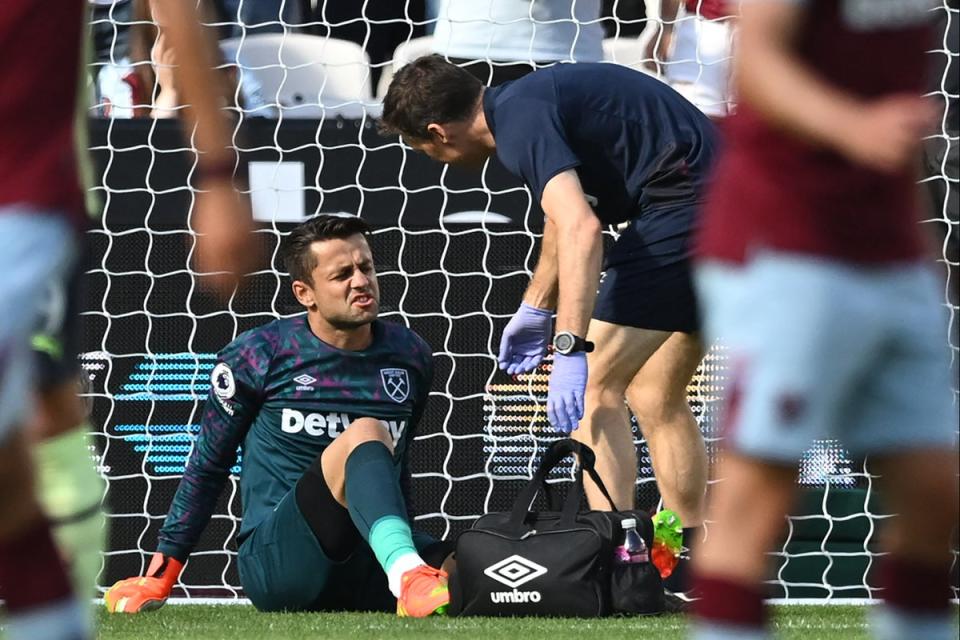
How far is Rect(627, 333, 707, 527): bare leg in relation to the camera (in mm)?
4930

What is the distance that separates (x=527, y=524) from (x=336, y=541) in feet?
1.71

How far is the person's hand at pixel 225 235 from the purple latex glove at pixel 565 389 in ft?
7.68

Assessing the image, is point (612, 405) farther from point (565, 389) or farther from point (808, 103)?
point (808, 103)

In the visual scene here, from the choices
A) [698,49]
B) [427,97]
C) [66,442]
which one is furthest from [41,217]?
[698,49]

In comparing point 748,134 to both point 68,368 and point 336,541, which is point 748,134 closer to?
point 68,368

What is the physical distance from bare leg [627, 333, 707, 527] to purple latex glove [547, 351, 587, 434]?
539 millimetres

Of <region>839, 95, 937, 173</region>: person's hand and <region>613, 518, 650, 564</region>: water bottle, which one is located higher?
<region>839, 95, 937, 173</region>: person's hand

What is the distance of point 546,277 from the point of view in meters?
4.74

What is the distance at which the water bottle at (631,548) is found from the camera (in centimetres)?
440

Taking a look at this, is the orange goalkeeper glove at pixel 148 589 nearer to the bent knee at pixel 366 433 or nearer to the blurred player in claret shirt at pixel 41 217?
the bent knee at pixel 366 433

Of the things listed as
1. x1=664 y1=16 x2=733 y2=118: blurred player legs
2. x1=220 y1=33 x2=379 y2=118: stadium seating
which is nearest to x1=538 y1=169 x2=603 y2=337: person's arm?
x1=664 y1=16 x2=733 y2=118: blurred player legs

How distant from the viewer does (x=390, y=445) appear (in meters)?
4.64

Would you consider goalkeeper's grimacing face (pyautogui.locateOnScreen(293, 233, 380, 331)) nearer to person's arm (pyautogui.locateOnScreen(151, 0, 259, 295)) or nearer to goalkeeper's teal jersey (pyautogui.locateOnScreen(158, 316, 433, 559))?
goalkeeper's teal jersey (pyautogui.locateOnScreen(158, 316, 433, 559))

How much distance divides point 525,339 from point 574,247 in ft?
1.37
